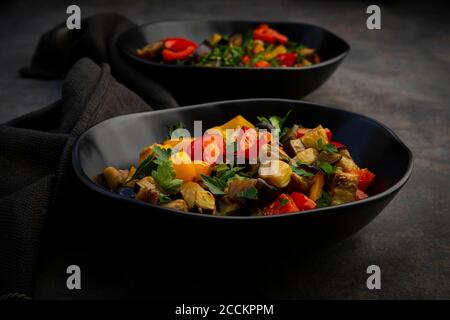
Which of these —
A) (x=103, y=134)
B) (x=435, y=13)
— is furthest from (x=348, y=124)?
(x=435, y=13)

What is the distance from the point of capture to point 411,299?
121 centimetres

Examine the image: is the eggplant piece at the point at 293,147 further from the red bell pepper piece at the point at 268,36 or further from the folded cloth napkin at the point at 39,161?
the red bell pepper piece at the point at 268,36

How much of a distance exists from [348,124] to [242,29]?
1.06 m

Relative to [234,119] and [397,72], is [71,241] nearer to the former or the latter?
[234,119]

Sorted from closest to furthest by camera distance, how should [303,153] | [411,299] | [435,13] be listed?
[411,299]
[303,153]
[435,13]

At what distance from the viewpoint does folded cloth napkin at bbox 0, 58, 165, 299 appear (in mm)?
1235

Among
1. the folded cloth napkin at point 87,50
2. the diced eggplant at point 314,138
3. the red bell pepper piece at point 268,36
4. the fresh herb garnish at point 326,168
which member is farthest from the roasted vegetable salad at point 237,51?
the fresh herb garnish at point 326,168

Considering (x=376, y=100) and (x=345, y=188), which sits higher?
(x=345, y=188)

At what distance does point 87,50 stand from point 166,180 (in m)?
1.19

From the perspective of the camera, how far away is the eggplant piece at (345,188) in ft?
4.05

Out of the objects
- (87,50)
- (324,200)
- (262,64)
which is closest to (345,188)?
(324,200)

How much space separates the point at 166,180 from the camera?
122 centimetres

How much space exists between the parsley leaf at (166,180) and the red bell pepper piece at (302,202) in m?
0.21

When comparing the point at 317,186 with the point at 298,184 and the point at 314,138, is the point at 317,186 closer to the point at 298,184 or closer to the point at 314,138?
the point at 298,184
